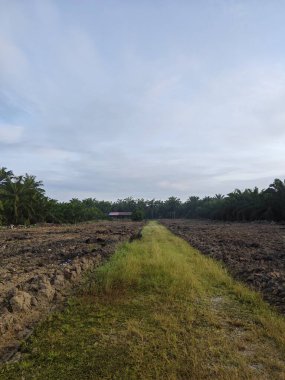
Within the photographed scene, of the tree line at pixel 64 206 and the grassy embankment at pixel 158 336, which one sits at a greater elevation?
the tree line at pixel 64 206

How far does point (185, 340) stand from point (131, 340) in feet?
2.70

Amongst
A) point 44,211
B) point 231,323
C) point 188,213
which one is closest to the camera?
point 231,323

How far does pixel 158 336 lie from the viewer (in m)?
6.45

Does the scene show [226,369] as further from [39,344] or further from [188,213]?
[188,213]

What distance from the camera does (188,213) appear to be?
14262 cm

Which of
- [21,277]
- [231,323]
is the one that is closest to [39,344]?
[231,323]

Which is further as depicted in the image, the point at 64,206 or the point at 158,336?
the point at 64,206

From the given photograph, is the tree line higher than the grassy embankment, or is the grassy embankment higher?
the tree line

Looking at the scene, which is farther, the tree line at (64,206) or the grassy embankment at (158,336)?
the tree line at (64,206)

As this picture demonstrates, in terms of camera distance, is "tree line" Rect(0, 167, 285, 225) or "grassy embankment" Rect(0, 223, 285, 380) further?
"tree line" Rect(0, 167, 285, 225)

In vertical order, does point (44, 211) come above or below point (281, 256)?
above

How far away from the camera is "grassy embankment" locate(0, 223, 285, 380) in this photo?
202 inches

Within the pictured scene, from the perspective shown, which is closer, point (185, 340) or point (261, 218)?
point (185, 340)

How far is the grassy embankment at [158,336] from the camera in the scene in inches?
202
